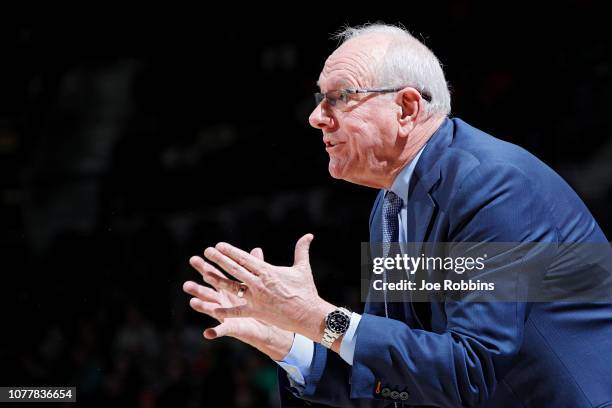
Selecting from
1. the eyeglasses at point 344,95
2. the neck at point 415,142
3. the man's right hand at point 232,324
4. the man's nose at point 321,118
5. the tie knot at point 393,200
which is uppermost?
the eyeglasses at point 344,95

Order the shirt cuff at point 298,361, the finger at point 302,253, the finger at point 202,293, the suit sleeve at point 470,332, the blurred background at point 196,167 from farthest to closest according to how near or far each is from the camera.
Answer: the blurred background at point 196,167 < the shirt cuff at point 298,361 < the finger at point 202,293 < the finger at point 302,253 < the suit sleeve at point 470,332

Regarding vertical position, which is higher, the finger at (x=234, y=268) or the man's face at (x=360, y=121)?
the man's face at (x=360, y=121)

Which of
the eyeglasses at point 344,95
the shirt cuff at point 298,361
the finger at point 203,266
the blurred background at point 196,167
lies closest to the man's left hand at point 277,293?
the finger at point 203,266

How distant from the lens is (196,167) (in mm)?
5598

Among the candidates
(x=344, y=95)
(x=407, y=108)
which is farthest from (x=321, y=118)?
(x=407, y=108)

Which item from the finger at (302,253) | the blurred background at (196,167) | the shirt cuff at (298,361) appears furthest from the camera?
the blurred background at (196,167)

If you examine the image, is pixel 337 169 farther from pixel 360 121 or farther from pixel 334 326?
pixel 334 326

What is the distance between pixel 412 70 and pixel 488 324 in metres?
0.58

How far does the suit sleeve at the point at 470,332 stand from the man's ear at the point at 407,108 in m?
0.22

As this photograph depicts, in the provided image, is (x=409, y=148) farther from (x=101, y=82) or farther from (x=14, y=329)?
(x=101, y=82)

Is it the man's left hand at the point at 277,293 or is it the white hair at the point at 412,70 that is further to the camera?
the white hair at the point at 412,70

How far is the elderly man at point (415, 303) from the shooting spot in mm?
1630

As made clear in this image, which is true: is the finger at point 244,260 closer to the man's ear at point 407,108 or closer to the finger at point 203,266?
the finger at point 203,266

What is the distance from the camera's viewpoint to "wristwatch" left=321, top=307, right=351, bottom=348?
1645mm
